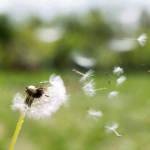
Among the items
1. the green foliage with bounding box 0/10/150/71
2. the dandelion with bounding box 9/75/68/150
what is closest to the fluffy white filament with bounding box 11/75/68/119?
the dandelion with bounding box 9/75/68/150

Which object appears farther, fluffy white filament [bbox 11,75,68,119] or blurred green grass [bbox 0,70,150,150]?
blurred green grass [bbox 0,70,150,150]

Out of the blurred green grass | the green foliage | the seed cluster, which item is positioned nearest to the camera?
the seed cluster

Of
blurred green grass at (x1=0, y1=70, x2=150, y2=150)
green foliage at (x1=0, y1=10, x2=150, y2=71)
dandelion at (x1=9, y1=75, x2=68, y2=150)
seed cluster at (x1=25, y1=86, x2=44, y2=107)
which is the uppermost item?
green foliage at (x1=0, y1=10, x2=150, y2=71)

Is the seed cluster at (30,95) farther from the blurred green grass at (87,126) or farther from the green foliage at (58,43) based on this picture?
the green foliage at (58,43)

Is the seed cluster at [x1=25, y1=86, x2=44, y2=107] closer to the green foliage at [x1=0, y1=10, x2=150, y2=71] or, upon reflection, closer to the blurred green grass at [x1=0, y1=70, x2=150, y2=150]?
the blurred green grass at [x1=0, y1=70, x2=150, y2=150]

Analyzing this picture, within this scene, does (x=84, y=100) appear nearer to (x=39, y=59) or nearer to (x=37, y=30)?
(x=39, y=59)

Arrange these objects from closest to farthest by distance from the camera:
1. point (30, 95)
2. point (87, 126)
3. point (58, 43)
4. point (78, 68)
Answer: point (30, 95)
point (87, 126)
point (78, 68)
point (58, 43)

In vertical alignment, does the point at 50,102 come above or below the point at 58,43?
below

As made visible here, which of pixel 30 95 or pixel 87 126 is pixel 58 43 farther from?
pixel 30 95

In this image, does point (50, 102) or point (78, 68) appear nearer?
point (50, 102)

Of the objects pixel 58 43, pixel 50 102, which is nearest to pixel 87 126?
pixel 50 102
